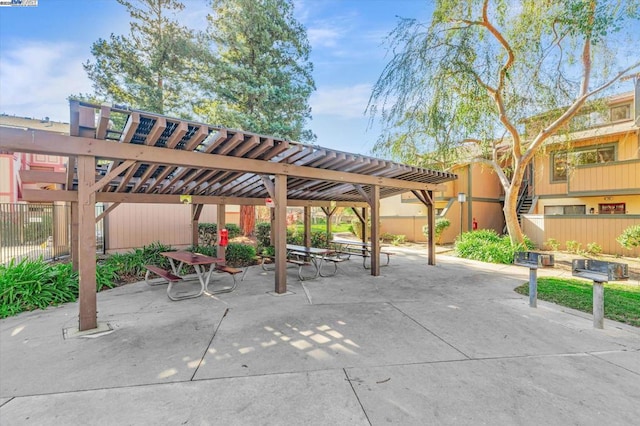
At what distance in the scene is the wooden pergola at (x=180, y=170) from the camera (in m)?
3.44

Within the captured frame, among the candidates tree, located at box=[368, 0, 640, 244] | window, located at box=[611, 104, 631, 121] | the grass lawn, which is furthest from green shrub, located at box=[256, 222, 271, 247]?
window, located at box=[611, 104, 631, 121]

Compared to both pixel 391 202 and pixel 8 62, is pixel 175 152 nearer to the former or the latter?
pixel 8 62

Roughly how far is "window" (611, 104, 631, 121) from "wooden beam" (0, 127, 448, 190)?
45.1ft

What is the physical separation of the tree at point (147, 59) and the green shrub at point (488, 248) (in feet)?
39.6

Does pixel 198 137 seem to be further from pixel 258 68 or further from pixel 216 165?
pixel 258 68

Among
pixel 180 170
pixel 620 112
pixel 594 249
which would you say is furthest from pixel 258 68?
pixel 620 112

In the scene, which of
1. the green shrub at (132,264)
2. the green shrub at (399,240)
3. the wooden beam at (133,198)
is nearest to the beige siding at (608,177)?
the green shrub at (399,240)

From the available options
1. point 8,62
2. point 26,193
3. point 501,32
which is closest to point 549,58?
point 501,32

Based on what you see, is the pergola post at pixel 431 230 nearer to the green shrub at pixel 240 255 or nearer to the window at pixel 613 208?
the green shrub at pixel 240 255

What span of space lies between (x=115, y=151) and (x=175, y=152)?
71 centimetres

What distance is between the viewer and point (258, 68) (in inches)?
→ 416

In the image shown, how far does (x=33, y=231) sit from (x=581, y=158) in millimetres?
19780

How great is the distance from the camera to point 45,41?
7898mm

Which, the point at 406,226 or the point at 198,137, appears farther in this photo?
the point at 406,226
